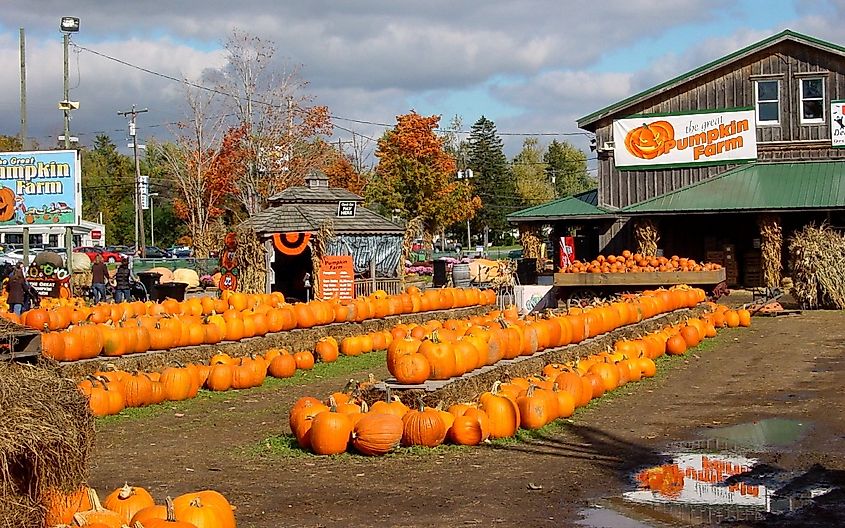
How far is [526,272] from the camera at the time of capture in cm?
3584

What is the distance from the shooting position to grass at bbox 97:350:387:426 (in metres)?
12.9

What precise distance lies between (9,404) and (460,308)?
18.8 meters

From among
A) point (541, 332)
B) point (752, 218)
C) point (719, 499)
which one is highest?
point (752, 218)

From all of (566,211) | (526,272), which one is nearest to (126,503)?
(526,272)

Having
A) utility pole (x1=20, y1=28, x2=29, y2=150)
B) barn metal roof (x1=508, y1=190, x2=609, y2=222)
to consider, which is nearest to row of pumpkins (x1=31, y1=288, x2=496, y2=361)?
barn metal roof (x1=508, y1=190, x2=609, y2=222)

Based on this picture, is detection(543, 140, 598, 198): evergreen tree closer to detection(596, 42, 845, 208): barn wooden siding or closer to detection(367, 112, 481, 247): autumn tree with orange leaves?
detection(367, 112, 481, 247): autumn tree with orange leaves

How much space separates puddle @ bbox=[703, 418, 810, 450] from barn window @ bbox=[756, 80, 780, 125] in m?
24.9

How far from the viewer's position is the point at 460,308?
78.9 ft

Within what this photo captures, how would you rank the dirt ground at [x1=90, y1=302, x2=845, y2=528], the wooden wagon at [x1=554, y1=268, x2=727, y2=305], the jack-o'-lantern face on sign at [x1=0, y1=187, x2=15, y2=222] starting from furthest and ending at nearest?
1. the jack-o'-lantern face on sign at [x1=0, y1=187, x2=15, y2=222]
2. the wooden wagon at [x1=554, y1=268, x2=727, y2=305]
3. the dirt ground at [x1=90, y1=302, x2=845, y2=528]

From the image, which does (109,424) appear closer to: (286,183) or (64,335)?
(64,335)

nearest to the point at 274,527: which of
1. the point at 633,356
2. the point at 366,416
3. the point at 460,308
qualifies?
the point at 366,416

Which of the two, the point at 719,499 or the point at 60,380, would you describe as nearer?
the point at 60,380

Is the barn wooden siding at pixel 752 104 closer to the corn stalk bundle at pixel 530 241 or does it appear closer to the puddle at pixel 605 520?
the corn stalk bundle at pixel 530 241

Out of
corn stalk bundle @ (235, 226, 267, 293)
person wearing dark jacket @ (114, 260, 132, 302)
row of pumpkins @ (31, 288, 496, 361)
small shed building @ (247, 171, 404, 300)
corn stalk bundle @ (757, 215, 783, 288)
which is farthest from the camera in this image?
corn stalk bundle @ (757, 215, 783, 288)
